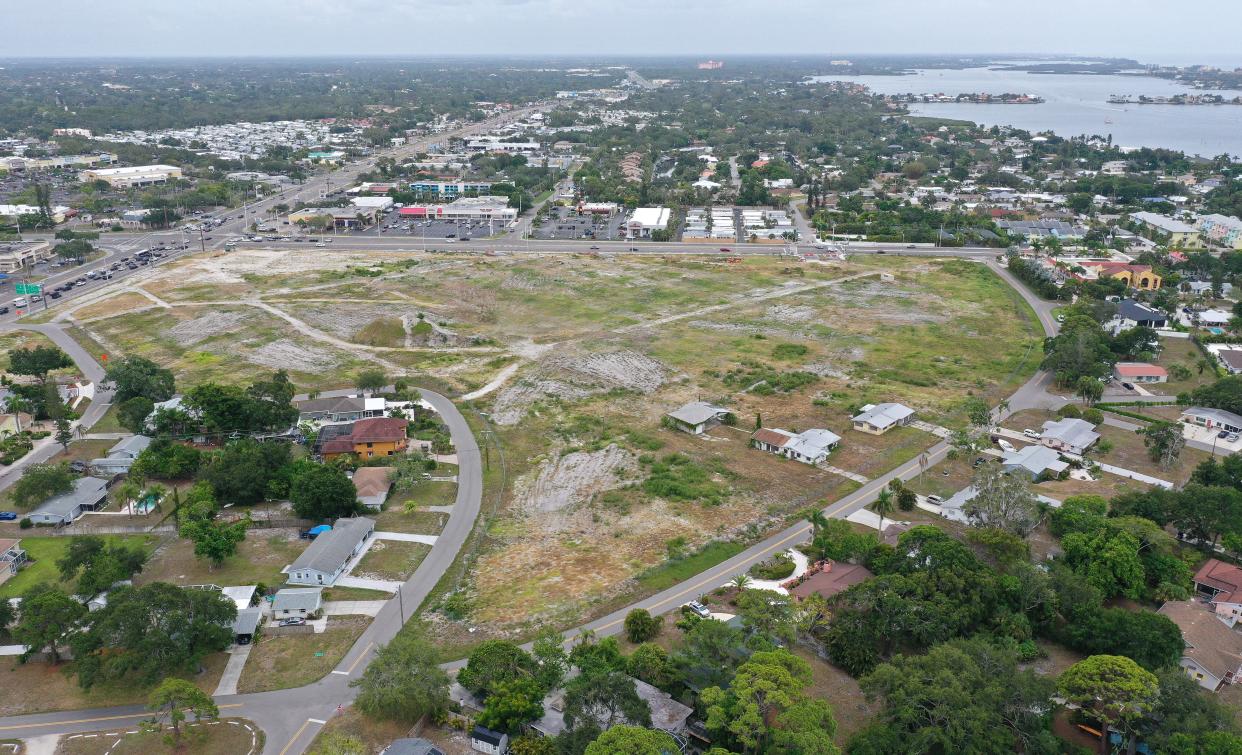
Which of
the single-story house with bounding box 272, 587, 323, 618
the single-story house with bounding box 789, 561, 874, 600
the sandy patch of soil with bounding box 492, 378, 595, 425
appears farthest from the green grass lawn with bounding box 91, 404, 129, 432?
the single-story house with bounding box 789, 561, 874, 600

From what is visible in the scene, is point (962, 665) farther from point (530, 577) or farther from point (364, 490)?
point (364, 490)

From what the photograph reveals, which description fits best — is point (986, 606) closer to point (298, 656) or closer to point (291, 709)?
point (291, 709)

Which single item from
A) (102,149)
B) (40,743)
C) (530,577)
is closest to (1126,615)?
(530,577)

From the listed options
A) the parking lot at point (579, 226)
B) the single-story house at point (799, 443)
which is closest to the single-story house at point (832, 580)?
the single-story house at point (799, 443)

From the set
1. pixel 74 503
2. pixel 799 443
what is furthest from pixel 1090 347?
pixel 74 503

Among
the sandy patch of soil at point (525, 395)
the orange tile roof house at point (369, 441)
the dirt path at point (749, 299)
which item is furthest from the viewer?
the dirt path at point (749, 299)

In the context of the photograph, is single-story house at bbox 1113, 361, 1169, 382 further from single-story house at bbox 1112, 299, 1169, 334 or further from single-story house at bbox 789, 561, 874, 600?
single-story house at bbox 789, 561, 874, 600

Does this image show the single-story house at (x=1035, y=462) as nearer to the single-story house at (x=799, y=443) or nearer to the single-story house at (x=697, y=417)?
the single-story house at (x=799, y=443)
